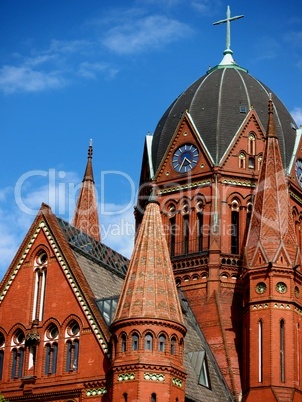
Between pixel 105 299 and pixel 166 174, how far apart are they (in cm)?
2024

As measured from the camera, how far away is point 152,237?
172 ft

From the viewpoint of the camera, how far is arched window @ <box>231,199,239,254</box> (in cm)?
6762

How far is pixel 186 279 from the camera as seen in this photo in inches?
2628

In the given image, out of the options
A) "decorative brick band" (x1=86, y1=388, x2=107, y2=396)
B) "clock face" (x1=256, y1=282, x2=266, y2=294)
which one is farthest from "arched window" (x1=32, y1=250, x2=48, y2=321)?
"clock face" (x1=256, y1=282, x2=266, y2=294)

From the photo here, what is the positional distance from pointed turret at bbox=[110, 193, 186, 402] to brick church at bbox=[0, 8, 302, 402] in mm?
53

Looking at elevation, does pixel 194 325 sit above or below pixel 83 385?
above

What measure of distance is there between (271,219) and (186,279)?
7988mm

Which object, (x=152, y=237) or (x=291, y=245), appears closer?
(x=152, y=237)

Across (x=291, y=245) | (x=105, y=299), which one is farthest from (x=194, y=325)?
(x=105, y=299)

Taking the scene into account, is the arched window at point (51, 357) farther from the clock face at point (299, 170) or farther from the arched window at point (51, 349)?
the clock face at point (299, 170)

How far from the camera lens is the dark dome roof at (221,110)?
2763 inches

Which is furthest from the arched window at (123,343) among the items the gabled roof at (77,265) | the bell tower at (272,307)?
the bell tower at (272,307)

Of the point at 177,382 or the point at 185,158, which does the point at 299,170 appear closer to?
the point at 185,158

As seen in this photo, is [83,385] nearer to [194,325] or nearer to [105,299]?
[105,299]
